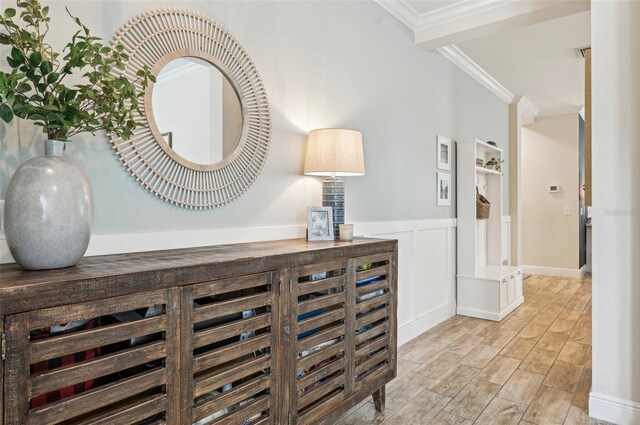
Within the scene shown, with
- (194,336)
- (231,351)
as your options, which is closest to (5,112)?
(194,336)

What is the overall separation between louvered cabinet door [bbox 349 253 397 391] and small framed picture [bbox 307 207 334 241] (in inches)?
10.6

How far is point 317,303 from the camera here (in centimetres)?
166

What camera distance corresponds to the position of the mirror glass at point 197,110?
1645 millimetres

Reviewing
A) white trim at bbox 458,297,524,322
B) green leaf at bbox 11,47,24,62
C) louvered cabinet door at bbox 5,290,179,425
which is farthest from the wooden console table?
white trim at bbox 458,297,524,322

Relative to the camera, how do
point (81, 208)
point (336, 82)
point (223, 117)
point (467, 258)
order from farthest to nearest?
1. point (467, 258)
2. point (336, 82)
3. point (223, 117)
4. point (81, 208)

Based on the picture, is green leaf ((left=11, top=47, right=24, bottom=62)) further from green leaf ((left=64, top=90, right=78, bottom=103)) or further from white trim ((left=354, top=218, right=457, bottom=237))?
white trim ((left=354, top=218, right=457, bottom=237))

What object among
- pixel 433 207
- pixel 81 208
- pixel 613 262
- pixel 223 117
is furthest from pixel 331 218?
pixel 433 207

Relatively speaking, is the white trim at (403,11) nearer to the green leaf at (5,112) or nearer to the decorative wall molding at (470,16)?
the decorative wall molding at (470,16)

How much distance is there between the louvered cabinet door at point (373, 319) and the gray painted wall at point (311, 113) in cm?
53

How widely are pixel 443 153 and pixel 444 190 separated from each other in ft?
1.17

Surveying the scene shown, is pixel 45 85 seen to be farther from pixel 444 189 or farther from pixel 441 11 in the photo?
pixel 444 189

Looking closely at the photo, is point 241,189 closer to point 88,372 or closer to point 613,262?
point 88,372

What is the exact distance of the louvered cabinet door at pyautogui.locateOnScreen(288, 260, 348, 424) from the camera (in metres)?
1.57

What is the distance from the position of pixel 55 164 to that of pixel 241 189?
0.89 m
